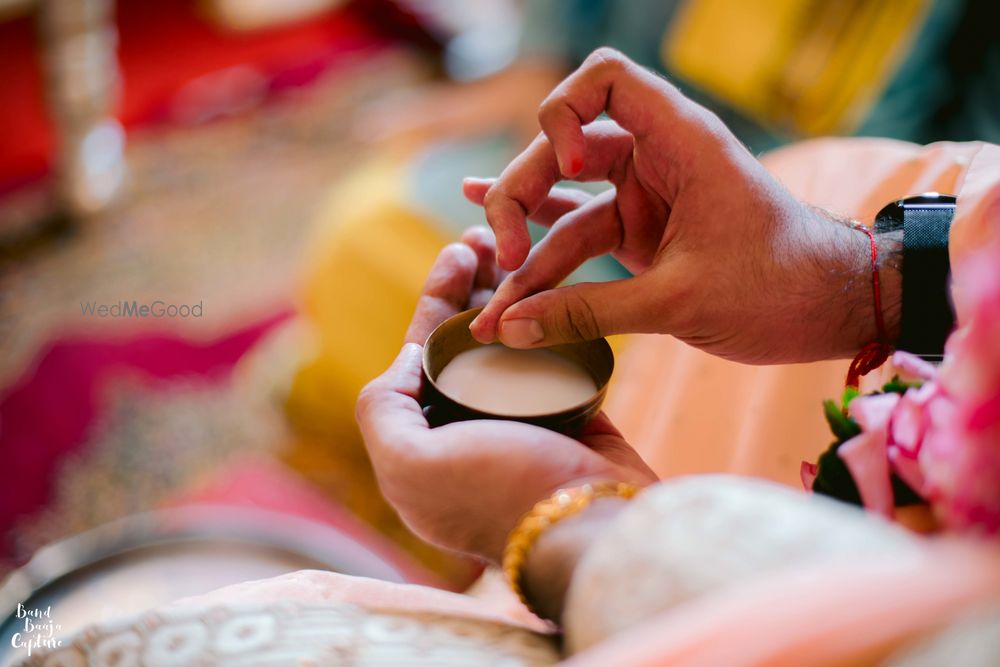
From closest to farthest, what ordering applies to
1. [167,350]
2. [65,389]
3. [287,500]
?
[287,500], [65,389], [167,350]

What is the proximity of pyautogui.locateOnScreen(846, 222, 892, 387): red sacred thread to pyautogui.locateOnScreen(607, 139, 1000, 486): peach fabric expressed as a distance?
0.9 inches

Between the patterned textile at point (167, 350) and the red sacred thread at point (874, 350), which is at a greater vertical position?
the red sacred thread at point (874, 350)

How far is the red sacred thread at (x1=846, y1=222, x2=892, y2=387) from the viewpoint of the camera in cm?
72

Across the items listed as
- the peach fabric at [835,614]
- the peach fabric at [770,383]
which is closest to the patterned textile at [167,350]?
the peach fabric at [770,383]

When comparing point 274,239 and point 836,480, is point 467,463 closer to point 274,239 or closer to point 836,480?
point 836,480

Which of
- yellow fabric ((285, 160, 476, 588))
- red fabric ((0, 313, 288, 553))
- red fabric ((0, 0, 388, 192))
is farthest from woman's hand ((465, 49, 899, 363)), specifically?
red fabric ((0, 0, 388, 192))

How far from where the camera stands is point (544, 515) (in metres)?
0.54

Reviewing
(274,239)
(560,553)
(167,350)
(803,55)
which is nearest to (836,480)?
(560,553)

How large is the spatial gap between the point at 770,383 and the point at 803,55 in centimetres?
96

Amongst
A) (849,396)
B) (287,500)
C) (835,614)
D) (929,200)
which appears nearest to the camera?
(835,614)

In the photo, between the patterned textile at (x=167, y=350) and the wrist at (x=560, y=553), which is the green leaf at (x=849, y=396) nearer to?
the wrist at (x=560, y=553)

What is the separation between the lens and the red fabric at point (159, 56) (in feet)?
7.90
